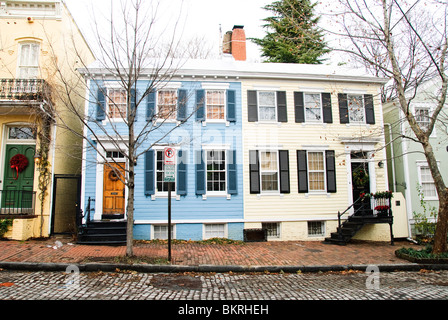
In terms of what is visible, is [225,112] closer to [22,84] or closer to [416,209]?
[22,84]

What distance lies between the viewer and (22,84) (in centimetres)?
1112

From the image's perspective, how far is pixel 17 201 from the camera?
36.1 feet


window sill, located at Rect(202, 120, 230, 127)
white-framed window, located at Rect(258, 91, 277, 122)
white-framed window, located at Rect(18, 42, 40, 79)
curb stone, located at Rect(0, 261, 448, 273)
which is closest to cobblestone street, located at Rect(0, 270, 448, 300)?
curb stone, located at Rect(0, 261, 448, 273)

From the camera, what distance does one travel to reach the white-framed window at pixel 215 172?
12125 mm

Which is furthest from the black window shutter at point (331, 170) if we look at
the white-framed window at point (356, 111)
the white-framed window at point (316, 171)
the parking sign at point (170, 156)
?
the parking sign at point (170, 156)

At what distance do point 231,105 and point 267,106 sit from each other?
1.64 metres

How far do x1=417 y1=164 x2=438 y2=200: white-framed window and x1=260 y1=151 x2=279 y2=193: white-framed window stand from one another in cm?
696

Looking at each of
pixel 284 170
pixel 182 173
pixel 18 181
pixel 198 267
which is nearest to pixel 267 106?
pixel 284 170

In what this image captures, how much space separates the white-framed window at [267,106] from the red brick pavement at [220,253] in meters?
5.40

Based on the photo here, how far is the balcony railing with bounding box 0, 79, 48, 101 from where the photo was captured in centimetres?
1058

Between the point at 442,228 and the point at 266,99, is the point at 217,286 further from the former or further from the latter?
the point at 266,99

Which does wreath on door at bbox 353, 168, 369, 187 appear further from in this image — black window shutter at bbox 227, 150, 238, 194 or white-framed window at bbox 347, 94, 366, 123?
black window shutter at bbox 227, 150, 238, 194

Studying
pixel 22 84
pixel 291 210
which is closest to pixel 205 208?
pixel 291 210

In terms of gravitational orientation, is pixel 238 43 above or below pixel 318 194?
above
